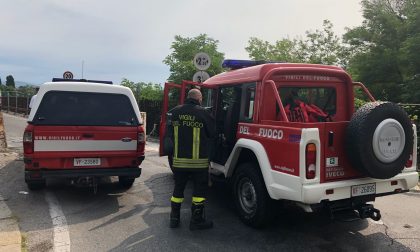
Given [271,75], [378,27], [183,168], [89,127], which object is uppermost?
[378,27]

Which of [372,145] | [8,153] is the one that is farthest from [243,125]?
[8,153]

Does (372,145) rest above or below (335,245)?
above

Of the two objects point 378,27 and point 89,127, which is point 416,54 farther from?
point 89,127

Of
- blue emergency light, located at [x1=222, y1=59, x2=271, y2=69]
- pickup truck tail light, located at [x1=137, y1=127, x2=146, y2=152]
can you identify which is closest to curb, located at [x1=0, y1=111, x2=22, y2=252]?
pickup truck tail light, located at [x1=137, y1=127, x2=146, y2=152]

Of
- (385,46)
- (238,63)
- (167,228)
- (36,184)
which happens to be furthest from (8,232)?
(385,46)

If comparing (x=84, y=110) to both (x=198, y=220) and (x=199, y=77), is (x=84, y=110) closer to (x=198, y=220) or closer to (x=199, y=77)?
(x=198, y=220)

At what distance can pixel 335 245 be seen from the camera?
471 centimetres

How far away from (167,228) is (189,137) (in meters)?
1.23

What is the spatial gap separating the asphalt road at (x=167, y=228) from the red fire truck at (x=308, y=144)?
0.38 metres

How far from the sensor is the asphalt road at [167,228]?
4703 millimetres

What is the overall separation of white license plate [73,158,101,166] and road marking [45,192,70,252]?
709 mm

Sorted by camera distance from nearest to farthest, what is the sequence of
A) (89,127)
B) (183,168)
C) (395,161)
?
1. (395,161)
2. (183,168)
3. (89,127)

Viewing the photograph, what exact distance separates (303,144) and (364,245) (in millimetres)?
1508

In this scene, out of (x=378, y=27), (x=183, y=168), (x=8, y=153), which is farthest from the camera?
(x=378, y=27)
